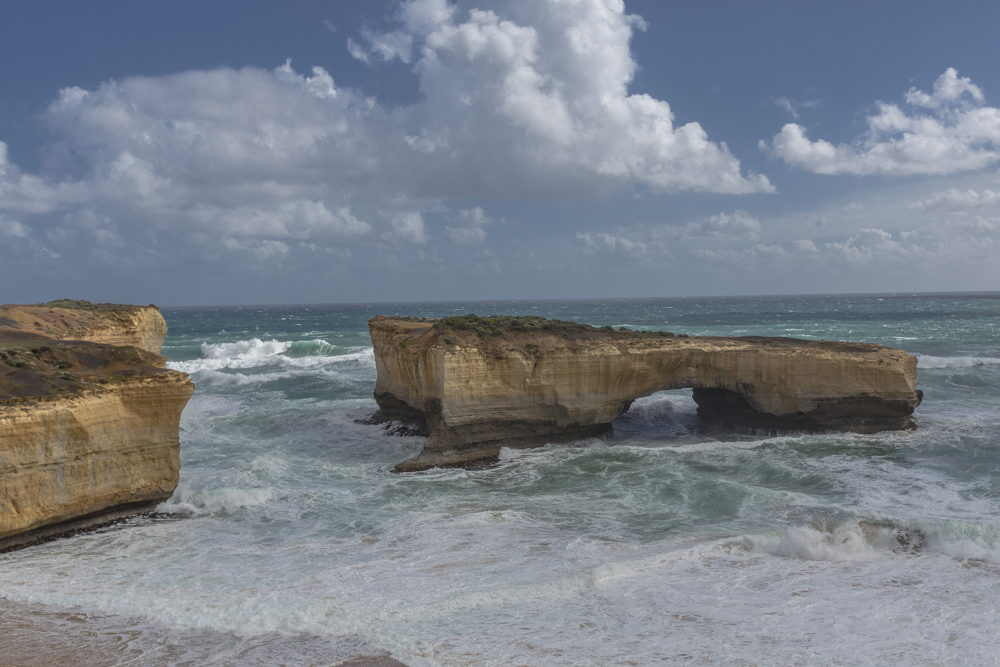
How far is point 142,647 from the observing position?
7539mm

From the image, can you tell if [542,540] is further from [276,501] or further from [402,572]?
[276,501]

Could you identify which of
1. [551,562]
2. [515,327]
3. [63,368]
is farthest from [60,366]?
[515,327]

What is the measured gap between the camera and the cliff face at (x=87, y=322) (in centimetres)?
1817

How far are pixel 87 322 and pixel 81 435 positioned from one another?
448 inches

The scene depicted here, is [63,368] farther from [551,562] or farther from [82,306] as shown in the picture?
[82,306]

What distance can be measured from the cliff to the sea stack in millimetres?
6086

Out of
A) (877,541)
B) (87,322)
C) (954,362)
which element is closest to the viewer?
(877,541)

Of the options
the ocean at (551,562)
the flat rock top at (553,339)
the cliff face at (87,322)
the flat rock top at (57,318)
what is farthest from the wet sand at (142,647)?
the cliff face at (87,322)

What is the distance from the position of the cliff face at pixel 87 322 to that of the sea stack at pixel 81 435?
5439mm

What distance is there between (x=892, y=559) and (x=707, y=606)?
3.71 meters

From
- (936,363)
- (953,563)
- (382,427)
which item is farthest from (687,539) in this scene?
(936,363)

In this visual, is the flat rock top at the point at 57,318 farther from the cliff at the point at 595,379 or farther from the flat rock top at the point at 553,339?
the cliff at the point at 595,379

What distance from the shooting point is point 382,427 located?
66.2 feet

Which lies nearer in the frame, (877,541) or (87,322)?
(877,541)
